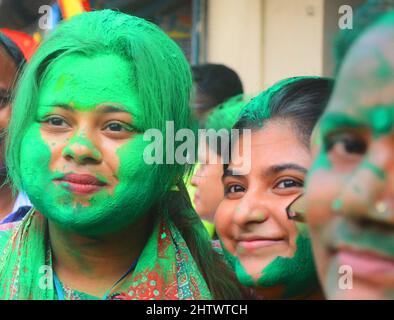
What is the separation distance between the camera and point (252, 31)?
5.65 metres

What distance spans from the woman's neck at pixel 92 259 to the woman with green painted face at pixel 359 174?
0.92 meters

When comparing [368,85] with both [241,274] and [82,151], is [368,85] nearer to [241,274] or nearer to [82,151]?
[241,274]

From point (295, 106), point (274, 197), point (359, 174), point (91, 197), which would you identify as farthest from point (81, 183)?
point (359, 174)

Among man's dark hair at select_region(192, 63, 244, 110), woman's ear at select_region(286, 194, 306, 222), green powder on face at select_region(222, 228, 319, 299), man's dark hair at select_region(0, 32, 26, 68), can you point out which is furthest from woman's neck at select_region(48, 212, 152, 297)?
man's dark hair at select_region(192, 63, 244, 110)

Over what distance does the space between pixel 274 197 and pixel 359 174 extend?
749mm

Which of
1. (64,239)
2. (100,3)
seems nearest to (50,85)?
(64,239)

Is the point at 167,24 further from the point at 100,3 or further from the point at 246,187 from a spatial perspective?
the point at 246,187

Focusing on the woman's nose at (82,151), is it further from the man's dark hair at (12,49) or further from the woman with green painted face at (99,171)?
the man's dark hair at (12,49)

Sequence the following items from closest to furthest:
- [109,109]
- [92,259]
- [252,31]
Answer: [109,109], [92,259], [252,31]

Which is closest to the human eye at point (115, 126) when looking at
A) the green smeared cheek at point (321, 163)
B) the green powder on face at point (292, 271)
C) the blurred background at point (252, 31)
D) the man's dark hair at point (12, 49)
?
the green powder on face at point (292, 271)

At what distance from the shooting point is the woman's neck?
243 centimetres

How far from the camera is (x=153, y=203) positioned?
97.0 inches

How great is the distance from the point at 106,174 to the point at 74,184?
0.31ft

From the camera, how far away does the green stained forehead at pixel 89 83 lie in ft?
7.62
